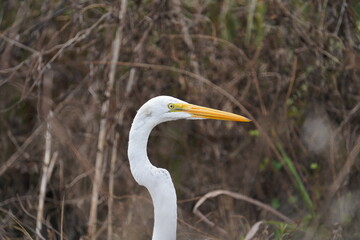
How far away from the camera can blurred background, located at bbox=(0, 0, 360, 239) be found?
10.6 ft

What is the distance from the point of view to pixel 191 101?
3779 millimetres

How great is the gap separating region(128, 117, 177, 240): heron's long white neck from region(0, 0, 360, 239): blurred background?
0.79 m

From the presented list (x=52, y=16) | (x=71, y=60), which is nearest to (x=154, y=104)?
(x=52, y=16)

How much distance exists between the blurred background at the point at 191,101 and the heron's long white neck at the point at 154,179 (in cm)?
79

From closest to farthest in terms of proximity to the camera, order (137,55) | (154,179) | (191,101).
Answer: (154,179)
(137,55)
(191,101)

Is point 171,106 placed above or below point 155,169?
above

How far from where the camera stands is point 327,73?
345 cm

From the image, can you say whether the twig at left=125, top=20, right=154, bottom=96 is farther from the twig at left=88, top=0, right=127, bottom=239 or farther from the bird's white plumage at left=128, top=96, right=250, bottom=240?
the bird's white plumage at left=128, top=96, right=250, bottom=240

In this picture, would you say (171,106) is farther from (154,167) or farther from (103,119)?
(103,119)

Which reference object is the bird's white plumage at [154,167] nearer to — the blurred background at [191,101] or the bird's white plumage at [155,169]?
the bird's white plumage at [155,169]

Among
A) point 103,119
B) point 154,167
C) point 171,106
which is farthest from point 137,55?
point 154,167

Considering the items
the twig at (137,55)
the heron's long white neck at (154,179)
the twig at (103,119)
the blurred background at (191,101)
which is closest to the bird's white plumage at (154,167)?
the heron's long white neck at (154,179)

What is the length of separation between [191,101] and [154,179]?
172 cm

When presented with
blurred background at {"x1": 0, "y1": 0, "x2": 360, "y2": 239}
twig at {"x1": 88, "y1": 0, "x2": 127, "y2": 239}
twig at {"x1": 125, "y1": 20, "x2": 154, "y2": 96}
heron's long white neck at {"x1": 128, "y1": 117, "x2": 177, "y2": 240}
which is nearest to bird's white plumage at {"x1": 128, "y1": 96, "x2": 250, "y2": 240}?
heron's long white neck at {"x1": 128, "y1": 117, "x2": 177, "y2": 240}
